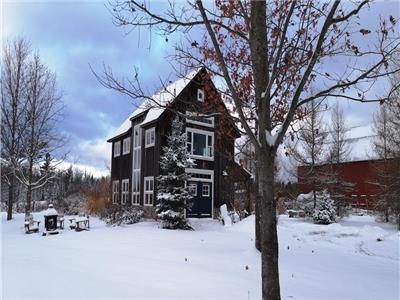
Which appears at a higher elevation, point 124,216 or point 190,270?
point 124,216

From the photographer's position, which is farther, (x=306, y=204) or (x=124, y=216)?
(x=306, y=204)

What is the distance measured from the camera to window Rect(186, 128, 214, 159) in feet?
77.5

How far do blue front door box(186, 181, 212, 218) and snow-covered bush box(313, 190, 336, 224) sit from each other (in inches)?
251

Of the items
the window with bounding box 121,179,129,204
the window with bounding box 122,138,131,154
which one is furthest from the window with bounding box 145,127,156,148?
the window with bounding box 121,179,129,204

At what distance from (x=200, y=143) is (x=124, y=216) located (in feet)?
22.4

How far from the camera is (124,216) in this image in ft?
67.3

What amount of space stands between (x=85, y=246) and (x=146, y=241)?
2.17 m

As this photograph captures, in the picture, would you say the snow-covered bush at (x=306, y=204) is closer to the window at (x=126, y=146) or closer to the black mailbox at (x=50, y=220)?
the window at (x=126, y=146)

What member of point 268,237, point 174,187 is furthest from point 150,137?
point 268,237

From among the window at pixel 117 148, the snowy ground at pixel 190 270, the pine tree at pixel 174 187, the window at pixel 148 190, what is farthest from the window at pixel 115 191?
the snowy ground at pixel 190 270

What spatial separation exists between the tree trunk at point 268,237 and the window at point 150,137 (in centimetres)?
1972

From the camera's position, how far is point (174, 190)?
19188 millimetres

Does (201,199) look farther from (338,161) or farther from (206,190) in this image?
(338,161)

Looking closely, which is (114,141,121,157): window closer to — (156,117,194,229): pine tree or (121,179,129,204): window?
(121,179,129,204): window
